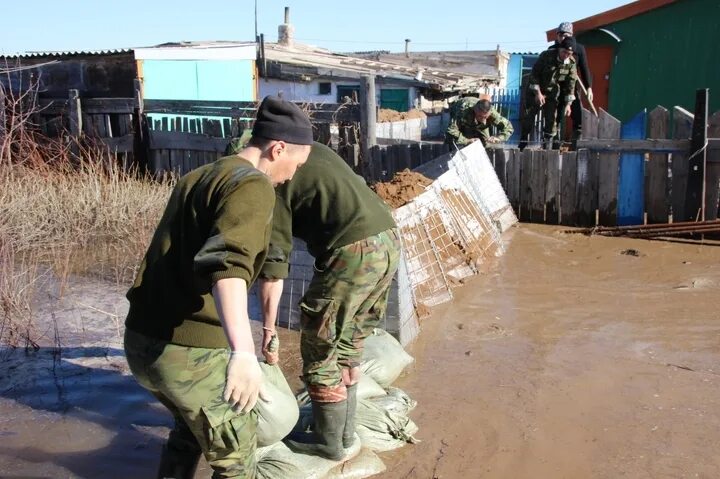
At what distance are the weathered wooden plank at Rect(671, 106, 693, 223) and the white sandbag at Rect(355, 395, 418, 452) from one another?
473cm

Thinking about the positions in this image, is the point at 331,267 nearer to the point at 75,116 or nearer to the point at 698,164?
the point at 698,164

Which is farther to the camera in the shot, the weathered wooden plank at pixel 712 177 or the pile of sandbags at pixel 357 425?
the weathered wooden plank at pixel 712 177

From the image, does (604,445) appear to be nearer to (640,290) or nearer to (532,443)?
(532,443)

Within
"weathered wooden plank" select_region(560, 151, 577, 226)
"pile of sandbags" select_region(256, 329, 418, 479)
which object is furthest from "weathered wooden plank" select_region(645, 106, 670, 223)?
"pile of sandbags" select_region(256, 329, 418, 479)

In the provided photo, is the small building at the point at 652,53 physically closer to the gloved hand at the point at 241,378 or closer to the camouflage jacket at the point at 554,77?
the camouflage jacket at the point at 554,77

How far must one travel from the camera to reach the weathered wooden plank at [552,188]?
25.6 ft

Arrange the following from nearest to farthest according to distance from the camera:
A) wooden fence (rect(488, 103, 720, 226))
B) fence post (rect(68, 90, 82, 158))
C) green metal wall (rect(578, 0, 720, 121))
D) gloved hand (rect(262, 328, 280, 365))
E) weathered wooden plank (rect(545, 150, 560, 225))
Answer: gloved hand (rect(262, 328, 280, 365)), wooden fence (rect(488, 103, 720, 226)), weathered wooden plank (rect(545, 150, 560, 225)), fence post (rect(68, 90, 82, 158)), green metal wall (rect(578, 0, 720, 121))

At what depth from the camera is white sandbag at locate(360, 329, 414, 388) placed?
161 inches

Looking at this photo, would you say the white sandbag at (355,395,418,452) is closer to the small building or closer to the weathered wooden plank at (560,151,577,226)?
the weathered wooden plank at (560,151,577,226)

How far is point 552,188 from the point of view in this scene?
789 cm

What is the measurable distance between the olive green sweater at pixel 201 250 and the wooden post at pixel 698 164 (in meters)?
5.89

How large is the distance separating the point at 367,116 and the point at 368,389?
4829mm

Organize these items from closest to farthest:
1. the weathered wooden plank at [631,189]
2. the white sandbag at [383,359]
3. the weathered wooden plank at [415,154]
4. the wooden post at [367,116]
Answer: the white sandbag at [383,359] < the weathered wooden plank at [631,189] < the wooden post at [367,116] < the weathered wooden plank at [415,154]

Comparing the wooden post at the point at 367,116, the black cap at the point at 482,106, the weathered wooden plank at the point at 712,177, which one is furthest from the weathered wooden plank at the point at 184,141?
the weathered wooden plank at the point at 712,177
